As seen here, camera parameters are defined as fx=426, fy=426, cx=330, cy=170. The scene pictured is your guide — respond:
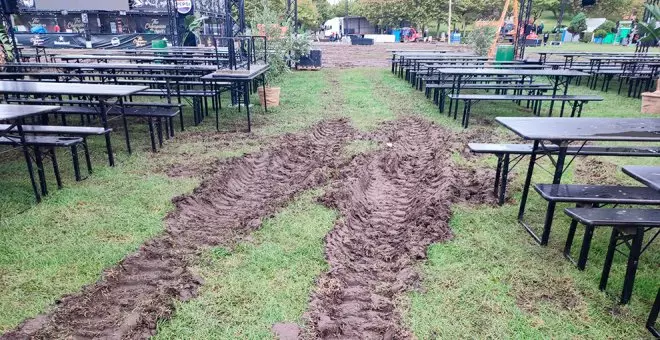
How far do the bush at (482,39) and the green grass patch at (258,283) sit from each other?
45.5ft

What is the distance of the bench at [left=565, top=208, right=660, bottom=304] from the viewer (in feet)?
9.09

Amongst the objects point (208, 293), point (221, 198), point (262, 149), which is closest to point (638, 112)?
point (262, 149)

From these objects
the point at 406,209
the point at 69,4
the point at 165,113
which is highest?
the point at 69,4

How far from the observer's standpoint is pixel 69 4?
78.5 ft

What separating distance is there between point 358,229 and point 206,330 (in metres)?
1.84

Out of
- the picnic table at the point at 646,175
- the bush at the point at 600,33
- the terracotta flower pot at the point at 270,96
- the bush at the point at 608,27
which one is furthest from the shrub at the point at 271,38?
the bush at the point at 608,27

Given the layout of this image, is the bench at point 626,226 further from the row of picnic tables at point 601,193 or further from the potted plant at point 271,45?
the potted plant at point 271,45

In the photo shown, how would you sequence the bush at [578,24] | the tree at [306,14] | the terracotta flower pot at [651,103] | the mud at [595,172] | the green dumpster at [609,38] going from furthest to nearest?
the tree at [306,14] → the bush at [578,24] → the green dumpster at [609,38] → the terracotta flower pot at [651,103] → the mud at [595,172]

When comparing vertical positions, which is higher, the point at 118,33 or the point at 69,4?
the point at 69,4

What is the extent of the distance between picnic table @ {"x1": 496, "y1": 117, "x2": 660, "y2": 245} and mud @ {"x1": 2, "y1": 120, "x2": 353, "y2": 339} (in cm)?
235

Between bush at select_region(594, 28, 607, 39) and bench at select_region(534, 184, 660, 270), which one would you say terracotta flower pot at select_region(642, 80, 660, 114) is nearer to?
bench at select_region(534, 184, 660, 270)

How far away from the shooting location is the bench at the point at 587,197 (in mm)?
3299

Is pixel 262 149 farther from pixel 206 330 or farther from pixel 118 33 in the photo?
pixel 118 33

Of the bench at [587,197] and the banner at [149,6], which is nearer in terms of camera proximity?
the bench at [587,197]
